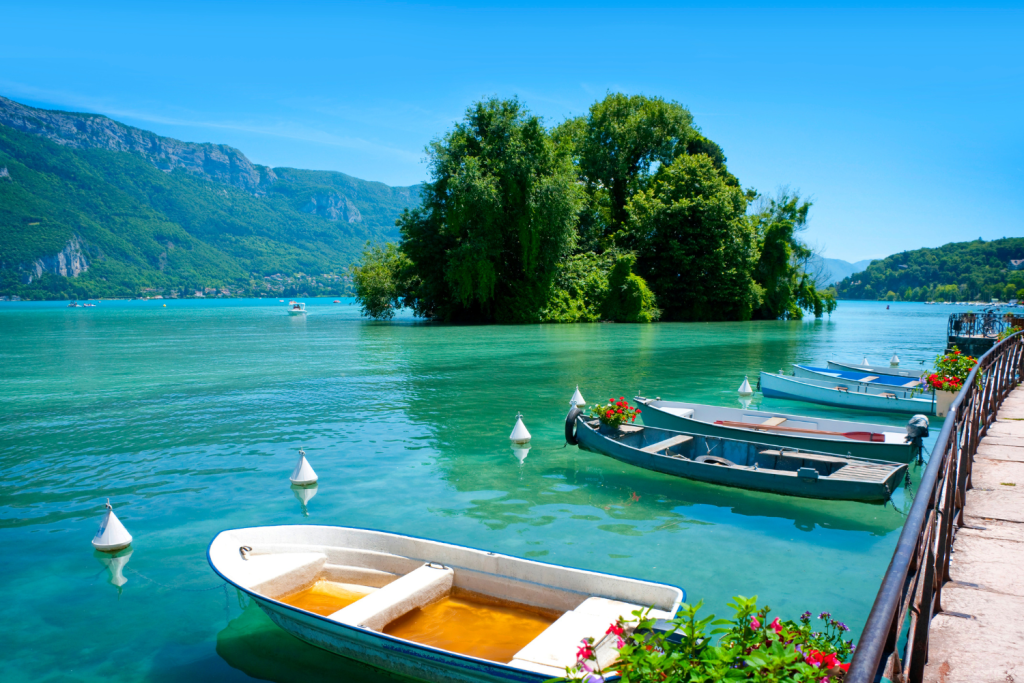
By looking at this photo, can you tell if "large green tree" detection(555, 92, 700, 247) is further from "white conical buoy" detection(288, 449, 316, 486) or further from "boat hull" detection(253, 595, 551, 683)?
"boat hull" detection(253, 595, 551, 683)

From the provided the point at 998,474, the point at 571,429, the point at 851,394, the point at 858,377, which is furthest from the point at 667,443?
the point at 858,377

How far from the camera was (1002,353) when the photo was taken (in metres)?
11.0

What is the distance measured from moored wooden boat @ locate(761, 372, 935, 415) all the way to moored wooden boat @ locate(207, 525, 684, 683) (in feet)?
49.5

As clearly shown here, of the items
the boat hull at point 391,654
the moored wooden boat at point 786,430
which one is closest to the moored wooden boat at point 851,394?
the moored wooden boat at point 786,430

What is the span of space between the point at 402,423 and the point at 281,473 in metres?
4.70

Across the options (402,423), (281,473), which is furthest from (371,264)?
(281,473)

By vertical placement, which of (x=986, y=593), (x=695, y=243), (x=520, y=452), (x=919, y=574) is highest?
(x=695, y=243)

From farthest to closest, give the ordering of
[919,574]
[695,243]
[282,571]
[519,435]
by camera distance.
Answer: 1. [695,243]
2. [519,435]
3. [282,571]
4. [919,574]

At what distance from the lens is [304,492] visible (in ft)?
35.5

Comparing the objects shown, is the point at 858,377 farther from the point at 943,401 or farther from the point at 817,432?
the point at 817,432

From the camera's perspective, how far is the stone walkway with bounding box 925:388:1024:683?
339 cm

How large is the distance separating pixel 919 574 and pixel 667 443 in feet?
28.5

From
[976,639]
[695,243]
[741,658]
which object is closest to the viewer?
[741,658]

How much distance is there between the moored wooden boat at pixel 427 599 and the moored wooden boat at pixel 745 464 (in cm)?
519
